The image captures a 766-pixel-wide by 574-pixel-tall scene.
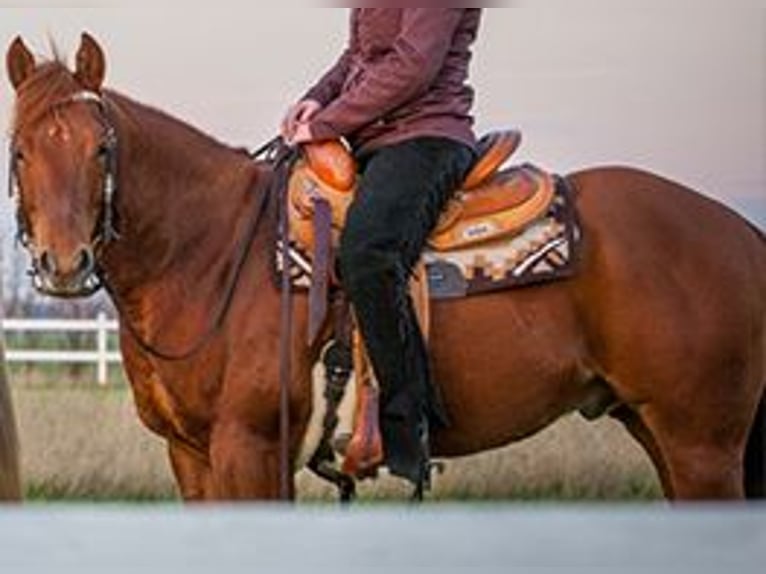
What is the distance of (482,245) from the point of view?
122 inches

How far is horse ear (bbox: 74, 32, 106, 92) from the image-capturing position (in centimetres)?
300

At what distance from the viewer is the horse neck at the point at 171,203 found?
3.08 metres

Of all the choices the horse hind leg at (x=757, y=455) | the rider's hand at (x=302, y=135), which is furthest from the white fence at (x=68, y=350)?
the horse hind leg at (x=757, y=455)

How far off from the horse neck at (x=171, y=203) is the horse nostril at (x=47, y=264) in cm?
20

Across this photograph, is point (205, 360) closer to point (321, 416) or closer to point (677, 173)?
point (321, 416)

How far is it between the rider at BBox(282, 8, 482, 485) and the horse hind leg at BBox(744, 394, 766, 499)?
0.56 metres

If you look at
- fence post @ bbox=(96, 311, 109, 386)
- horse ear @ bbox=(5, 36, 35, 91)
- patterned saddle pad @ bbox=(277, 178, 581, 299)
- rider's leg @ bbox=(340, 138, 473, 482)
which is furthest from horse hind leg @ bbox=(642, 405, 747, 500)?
horse ear @ bbox=(5, 36, 35, 91)

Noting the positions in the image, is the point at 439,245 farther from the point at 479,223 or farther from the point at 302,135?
the point at 302,135

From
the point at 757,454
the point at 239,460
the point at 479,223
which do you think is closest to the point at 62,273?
the point at 239,460

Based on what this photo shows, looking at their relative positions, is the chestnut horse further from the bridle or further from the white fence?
the white fence

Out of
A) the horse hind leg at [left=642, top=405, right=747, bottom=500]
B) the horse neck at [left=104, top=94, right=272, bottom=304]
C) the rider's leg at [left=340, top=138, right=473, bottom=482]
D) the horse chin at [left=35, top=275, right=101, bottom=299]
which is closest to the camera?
the horse chin at [left=35, top=275, right=101, bottom=299]

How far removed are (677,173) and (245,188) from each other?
29.3 inches

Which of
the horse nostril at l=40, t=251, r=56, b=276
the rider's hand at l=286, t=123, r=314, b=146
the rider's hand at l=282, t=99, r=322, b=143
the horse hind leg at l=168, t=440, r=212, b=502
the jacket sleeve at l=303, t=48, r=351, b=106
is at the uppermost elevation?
the jacket sleeve at l=303, t=48, r=351, b=106

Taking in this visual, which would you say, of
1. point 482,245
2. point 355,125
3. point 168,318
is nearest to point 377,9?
point 355,125
